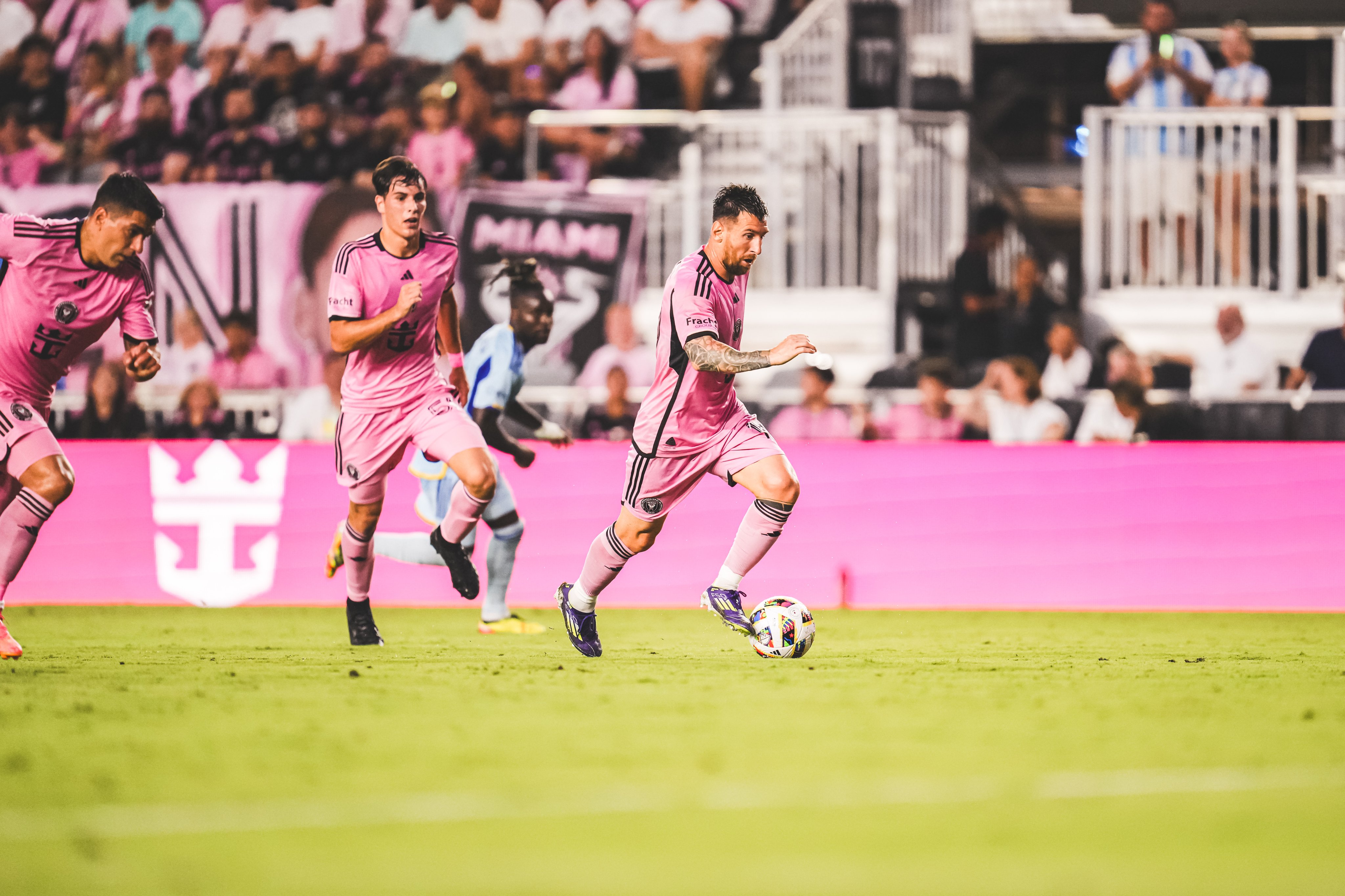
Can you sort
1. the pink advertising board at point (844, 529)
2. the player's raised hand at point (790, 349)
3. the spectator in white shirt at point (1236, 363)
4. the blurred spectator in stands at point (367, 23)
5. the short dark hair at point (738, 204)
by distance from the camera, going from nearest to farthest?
the player's raised hand at point (790, 349) < the short dark hair at point (738, 204) < the pink advertising board at point (844, 529) < the spectator in white shirt at point (1236, 363) < the blurred spectator in stands at point (367, 23)

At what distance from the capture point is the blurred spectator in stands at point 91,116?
16.7m

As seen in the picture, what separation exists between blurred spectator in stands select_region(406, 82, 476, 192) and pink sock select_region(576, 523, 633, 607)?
27.3ft

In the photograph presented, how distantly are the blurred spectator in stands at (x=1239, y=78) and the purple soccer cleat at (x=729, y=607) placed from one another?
9681mm

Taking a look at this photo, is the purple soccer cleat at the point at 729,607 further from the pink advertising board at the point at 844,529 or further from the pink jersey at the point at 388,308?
the pink advertising board at the point at 844,529

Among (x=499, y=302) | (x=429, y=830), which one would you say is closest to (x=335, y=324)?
(x=429, y=830)

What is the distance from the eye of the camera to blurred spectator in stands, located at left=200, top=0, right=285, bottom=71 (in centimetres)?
1712

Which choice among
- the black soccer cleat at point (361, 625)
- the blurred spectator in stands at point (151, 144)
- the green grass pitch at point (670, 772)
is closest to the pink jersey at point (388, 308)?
the black soccer cleat at point (361, 625)

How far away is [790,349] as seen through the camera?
704 cm

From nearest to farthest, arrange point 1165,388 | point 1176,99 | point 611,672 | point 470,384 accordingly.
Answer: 1. point 611,672
2. point 470,384
3. point 1165,388
4. point 1176,99

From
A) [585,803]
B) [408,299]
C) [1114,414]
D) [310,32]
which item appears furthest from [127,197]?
[310,32]

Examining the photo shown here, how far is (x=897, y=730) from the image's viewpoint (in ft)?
19.2

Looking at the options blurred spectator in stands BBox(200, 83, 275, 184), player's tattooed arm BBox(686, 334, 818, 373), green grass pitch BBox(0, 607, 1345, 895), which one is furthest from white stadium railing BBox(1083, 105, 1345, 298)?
player's tattooed arm BBox(686, 334, 818, 373)

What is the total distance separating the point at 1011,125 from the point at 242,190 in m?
9.22

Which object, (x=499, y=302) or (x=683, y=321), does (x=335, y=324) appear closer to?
(x=683, y=321)
